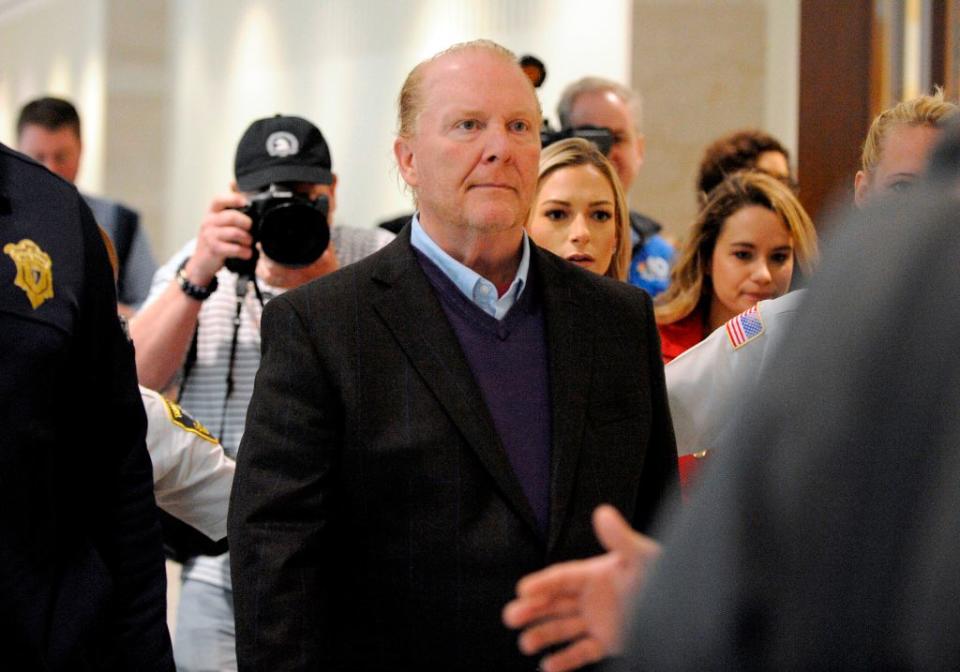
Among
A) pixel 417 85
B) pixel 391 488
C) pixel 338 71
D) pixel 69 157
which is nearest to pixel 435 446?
pixel 391 488

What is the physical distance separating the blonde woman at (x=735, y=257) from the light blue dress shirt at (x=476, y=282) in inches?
27.2

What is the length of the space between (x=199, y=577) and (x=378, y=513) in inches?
33.6

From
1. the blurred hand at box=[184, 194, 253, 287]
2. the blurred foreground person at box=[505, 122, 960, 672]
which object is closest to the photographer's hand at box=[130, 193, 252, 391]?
the blurred hand at box=[184, 194, 253, 287]

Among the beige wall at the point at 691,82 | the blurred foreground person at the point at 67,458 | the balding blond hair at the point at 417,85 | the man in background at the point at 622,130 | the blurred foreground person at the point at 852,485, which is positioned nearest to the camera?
the blurred foreground person at the point at 852,485

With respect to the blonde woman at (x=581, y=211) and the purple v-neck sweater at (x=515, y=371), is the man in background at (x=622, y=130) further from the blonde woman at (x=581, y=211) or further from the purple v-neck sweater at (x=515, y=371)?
the purple v-neck sweater at (x=515, y=371)

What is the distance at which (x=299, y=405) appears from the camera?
1816 mm

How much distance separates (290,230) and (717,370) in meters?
0.90

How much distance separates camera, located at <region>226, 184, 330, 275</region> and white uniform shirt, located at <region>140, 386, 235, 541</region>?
498 mm

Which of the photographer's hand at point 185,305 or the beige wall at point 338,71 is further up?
the beige wall at point 338,71

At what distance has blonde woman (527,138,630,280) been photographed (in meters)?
2.61

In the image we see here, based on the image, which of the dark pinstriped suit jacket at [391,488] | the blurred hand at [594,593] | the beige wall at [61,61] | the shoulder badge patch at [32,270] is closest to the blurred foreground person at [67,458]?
the shoulder badge patch at [32,270]

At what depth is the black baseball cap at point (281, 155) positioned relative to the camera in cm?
264

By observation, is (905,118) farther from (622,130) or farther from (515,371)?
(622,130)

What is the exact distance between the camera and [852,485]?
27.9 inches
